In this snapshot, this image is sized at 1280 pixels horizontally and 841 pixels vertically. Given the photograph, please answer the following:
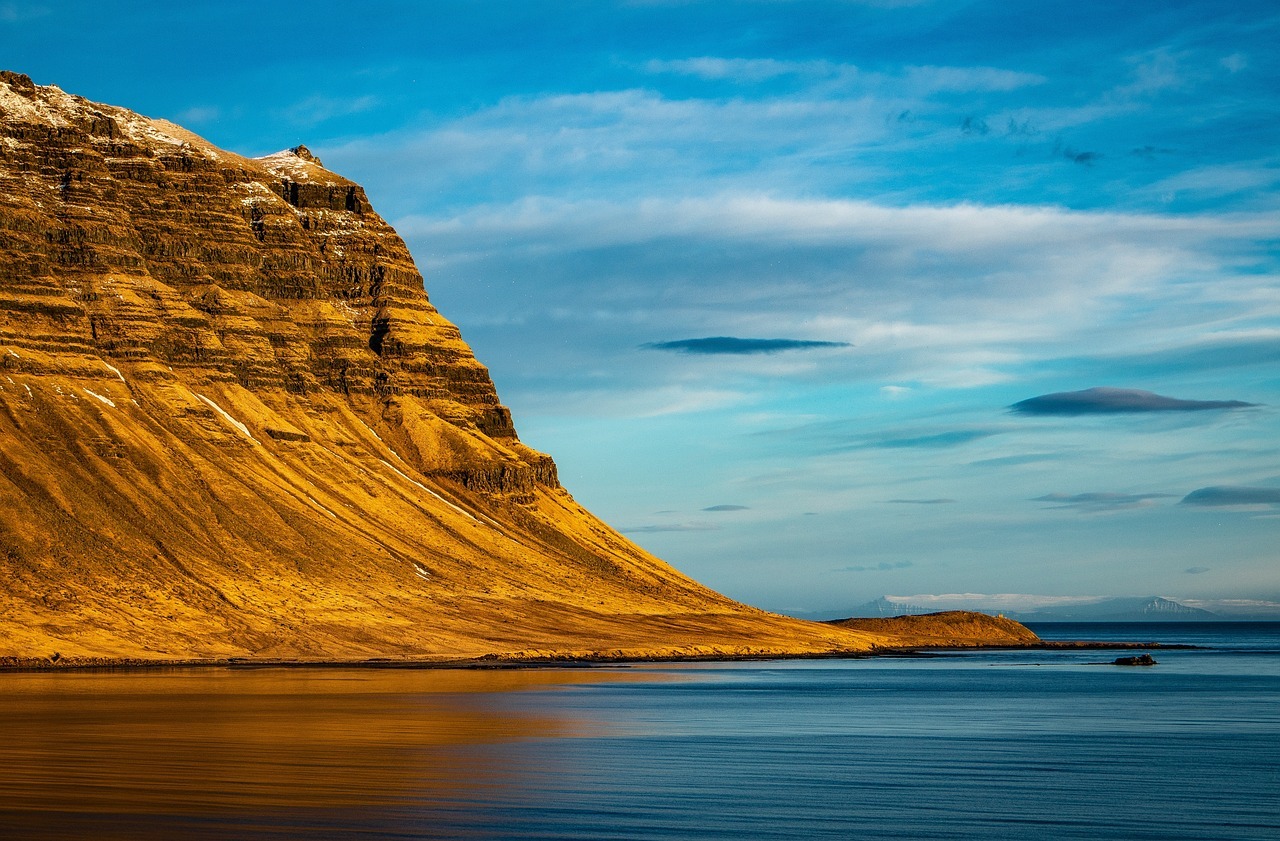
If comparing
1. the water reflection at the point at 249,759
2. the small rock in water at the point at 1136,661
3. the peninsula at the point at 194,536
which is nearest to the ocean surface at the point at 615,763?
the water reflection at the point at 249,759

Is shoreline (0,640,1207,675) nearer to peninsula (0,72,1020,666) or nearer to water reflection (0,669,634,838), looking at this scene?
peninsula (0,72,1020,666)

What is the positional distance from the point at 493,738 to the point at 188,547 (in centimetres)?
11233

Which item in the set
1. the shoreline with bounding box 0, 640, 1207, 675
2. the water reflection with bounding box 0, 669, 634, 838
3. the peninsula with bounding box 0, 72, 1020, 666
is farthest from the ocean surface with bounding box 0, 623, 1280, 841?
the peninsula with bounding box 0, 72, 1020, 666

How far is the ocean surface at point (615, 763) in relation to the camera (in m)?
35.0

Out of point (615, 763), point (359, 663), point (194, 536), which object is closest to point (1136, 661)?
point (359, 663)

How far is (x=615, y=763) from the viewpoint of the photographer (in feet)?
162

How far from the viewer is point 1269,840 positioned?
34.8 m

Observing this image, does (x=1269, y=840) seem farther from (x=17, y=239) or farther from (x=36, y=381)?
(x=17, y=239)

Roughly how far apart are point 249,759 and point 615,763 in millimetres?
12321

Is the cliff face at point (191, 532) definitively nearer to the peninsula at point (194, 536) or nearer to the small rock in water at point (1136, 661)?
the peninsula at point (194, 536)

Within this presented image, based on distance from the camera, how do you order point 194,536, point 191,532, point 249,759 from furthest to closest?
point 191,532 → point 194,536 → point 249,759

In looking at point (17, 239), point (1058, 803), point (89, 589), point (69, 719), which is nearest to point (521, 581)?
point (89, 589)

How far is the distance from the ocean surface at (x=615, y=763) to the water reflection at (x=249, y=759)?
0.46 ft

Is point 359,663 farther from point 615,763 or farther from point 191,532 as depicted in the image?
point 615,763
